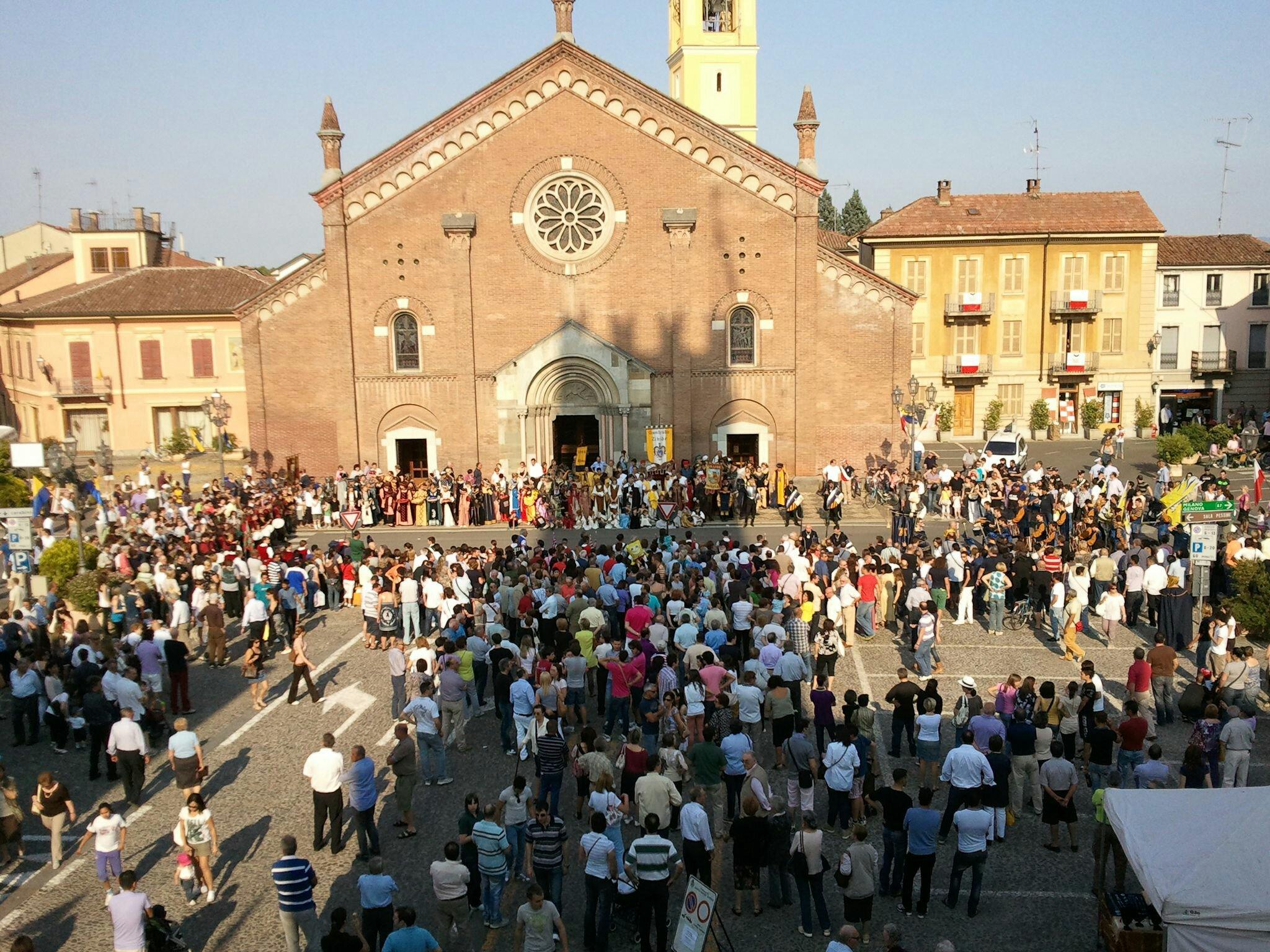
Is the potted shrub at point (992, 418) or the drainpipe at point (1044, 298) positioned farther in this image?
the potted shrub at point (992, 418)

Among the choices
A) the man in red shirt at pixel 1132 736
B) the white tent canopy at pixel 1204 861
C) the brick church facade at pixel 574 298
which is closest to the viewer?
the white tent canopy at pixel 1204 861

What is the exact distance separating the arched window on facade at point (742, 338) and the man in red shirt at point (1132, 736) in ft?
71.7

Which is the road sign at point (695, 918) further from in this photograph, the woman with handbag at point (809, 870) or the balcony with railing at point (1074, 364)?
the balcony with railing at point (1074, 364)

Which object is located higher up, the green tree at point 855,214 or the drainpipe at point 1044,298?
the green tree at point 855,214

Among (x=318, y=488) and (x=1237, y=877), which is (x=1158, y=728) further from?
(x=318, y=488)

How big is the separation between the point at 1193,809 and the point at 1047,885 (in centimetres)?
277

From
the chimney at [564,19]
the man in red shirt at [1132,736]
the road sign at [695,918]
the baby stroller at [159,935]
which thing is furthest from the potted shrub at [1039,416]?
the baby stroller at [159,935]

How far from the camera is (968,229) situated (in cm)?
4719

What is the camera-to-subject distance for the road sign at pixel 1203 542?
18.9 m

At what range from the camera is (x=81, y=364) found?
45406mm

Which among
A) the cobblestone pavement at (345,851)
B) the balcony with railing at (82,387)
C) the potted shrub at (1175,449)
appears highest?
the balcony with railing at (82,387)

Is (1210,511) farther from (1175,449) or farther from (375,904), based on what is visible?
(1175,449)

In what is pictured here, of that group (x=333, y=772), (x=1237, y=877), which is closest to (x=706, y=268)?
(x=333, y=772)

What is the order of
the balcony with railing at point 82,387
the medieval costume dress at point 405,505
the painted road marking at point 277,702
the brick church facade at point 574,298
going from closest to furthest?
the painted road marking at point 277,702, the medieval costume dress at point 405,505, the brick church facade at point 574,298, the balcony with railing at point 82,387
